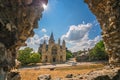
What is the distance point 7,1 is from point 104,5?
37.1 ft

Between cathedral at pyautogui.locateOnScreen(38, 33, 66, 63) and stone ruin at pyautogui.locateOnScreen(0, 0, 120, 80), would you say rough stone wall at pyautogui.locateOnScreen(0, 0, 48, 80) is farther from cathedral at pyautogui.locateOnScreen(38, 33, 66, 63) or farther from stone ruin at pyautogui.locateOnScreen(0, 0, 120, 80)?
cathedral at pyautogui.locateOnScreen(38, 33, 66, 63)

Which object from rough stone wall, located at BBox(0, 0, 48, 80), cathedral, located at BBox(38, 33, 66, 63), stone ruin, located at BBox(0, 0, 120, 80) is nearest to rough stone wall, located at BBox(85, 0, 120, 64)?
stone ruin, located at BBox(0, 0, 120, 80)

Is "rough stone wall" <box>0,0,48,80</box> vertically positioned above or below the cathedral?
below

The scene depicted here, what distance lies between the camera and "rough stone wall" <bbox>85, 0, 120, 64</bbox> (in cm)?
1834

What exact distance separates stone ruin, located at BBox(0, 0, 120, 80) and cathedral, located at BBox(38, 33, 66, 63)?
10788 cm

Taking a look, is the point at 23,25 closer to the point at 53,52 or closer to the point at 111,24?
the point at 111,24

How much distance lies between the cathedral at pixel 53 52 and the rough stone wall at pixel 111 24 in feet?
350

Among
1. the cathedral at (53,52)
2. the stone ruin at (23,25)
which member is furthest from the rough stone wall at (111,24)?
the cathedral at (53,52)

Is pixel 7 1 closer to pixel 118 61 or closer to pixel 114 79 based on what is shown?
pixel 118 61

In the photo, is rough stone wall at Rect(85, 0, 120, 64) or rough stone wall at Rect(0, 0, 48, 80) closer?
rough stone wall at Rect(0, 0, 48, 80)

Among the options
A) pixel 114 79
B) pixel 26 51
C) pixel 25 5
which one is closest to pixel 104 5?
pixel 114 79

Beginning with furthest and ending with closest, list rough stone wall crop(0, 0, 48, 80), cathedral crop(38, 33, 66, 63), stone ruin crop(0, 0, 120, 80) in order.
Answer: cathedral crop(38, 33, 66, 63) → stone ruin crop(0, 0, 120, 80) → rough stone wall crop(0, 0, 48, 80)

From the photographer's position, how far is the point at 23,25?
48.3 feet

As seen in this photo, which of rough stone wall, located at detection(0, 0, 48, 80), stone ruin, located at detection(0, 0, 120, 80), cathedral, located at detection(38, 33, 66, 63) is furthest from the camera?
cathedral, located at detection(38, 33, 66, 63)
